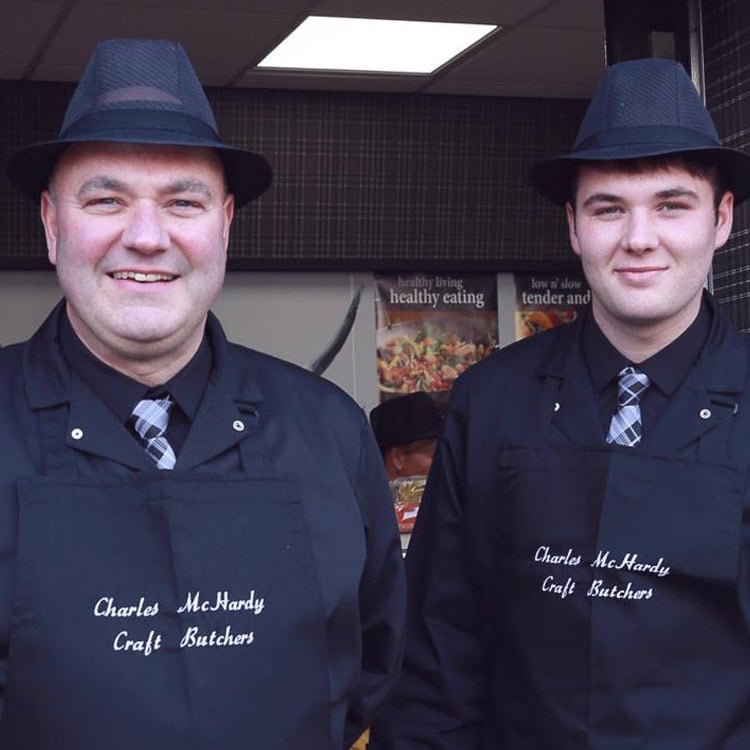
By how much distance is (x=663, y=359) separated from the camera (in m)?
2.17

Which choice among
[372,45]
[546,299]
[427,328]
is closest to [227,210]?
[372,45]

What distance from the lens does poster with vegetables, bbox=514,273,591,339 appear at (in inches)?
256

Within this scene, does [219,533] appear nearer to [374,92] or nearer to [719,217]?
[719,217]

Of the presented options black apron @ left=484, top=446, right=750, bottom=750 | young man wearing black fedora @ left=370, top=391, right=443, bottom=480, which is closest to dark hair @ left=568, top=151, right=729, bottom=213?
black apron @ left=484, top=446, right=750, bottom=750

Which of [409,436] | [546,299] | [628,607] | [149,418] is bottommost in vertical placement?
[628,607]

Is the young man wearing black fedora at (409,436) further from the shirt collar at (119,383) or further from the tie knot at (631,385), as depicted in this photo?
the shirt collar at (119,383)

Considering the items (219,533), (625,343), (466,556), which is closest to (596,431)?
(625,343)

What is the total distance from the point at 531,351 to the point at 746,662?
0.57 meters

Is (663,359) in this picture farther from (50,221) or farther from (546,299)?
(546,299)

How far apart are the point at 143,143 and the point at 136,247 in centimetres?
13

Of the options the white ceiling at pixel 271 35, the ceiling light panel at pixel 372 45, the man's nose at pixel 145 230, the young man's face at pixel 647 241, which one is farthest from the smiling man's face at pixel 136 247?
the ceiling light panel at pixel 372 45

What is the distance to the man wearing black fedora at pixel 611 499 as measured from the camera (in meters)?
2.05

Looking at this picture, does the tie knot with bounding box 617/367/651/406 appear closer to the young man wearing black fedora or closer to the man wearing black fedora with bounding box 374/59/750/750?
the man wearing black fedora with bounding box 374/59/750/750

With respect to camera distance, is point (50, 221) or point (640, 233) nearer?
point (50, 221)
